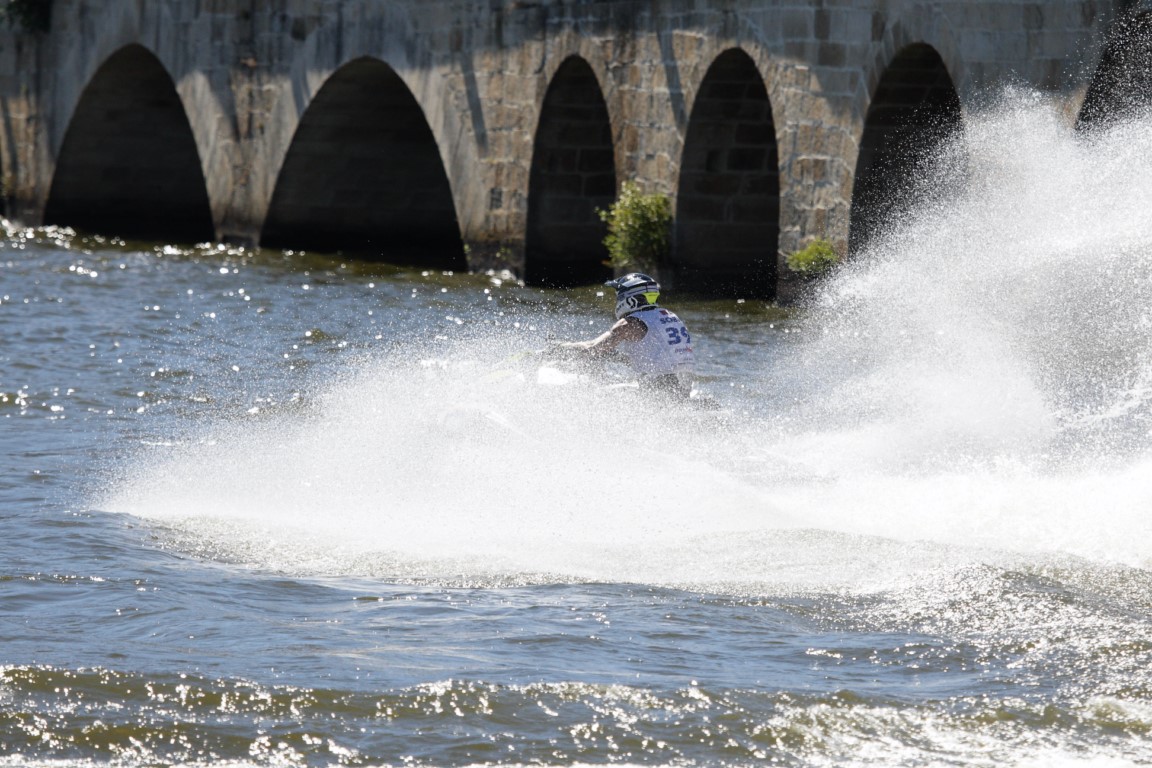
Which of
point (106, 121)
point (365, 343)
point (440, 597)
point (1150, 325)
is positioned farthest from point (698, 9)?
point (106, 121)

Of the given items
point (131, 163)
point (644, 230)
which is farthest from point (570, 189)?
point (131, 163)

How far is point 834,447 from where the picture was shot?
12766 millimetres

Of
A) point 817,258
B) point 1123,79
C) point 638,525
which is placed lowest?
point 638,525

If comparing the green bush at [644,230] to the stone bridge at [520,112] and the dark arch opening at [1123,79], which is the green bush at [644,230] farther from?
the dark arch opening at [1123,79]

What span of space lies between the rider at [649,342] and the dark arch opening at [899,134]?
6882 millimetres

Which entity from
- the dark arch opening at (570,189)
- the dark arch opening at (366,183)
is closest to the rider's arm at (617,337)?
the dark arch opening at (570,189)

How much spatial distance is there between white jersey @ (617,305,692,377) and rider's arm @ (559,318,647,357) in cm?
3

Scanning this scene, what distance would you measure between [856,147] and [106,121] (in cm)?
1894

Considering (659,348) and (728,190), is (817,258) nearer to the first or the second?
(728,190)

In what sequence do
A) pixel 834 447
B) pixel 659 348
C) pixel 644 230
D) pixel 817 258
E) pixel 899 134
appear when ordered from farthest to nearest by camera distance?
pixel 644 230 < pixel 817 258 < pixel 899 134 < pixel 834 447 < pixel 659 348

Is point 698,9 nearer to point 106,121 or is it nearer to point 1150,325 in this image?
point 1150,325

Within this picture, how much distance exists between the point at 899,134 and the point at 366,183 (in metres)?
12.8

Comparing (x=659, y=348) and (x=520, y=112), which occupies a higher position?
(x=520, y=112)

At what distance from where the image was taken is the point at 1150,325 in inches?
623
